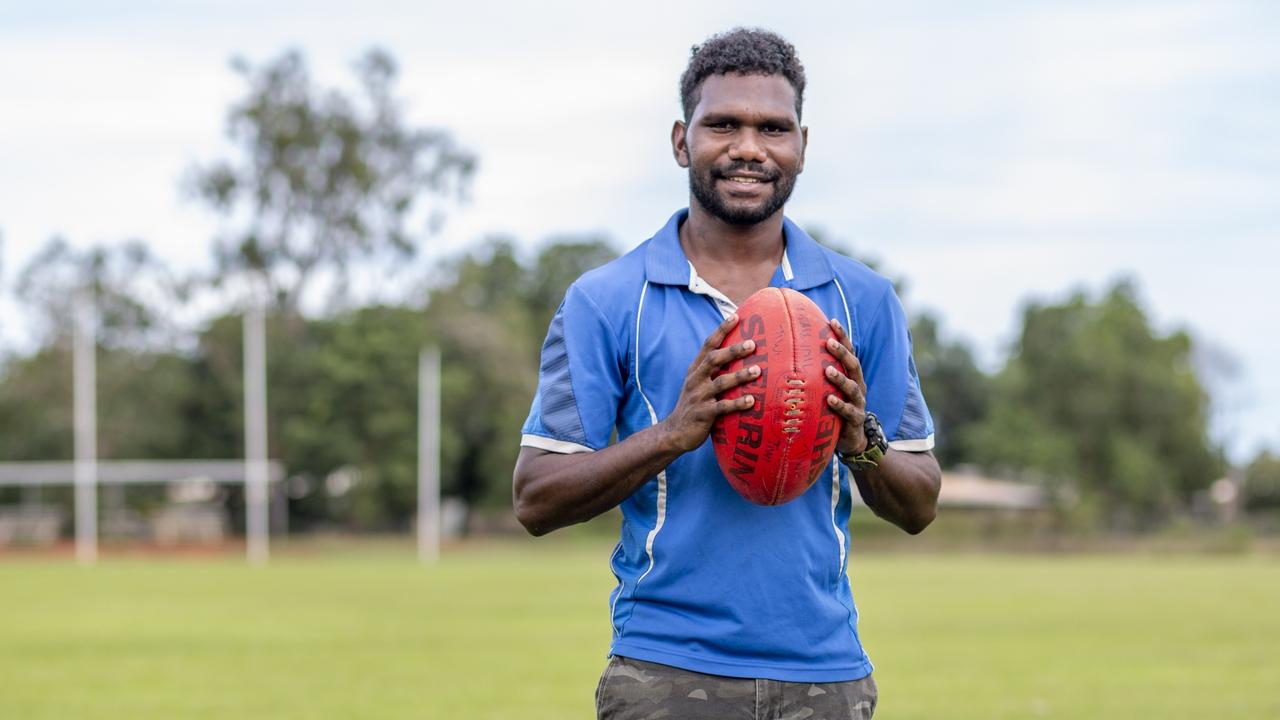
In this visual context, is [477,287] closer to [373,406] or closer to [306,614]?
[373,406]

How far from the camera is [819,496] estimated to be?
3.60m

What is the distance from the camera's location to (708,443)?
356 centimetres

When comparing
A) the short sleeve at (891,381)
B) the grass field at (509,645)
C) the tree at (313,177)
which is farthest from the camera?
the tree at (313,177)

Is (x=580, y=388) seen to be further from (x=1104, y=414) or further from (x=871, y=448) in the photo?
(x=1104, y=414)

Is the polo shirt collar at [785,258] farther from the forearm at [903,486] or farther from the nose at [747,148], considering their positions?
the forearm at [903,486]

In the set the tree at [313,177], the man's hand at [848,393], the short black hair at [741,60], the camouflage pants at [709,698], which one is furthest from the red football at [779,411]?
the tree at [313,177]

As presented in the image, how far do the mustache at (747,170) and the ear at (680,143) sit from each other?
6.4 inches

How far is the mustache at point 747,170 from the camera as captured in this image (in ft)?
11.8

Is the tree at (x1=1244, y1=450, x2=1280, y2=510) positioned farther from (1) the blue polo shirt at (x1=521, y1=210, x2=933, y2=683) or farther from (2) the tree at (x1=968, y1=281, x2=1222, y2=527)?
(1) the blue polo shirt at (x1=521, y1=210, x2=933, y2=683)

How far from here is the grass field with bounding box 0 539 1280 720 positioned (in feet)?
42.2

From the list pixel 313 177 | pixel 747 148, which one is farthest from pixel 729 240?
pixel 313 177

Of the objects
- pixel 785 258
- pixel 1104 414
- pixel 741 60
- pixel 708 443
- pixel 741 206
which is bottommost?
pixel 1104 414

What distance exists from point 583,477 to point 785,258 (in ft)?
2.43

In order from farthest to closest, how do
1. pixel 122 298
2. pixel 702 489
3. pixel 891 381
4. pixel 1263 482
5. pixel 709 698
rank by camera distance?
pixel 1263 482, pixel 122 298, pixel 891 381, pixel 702 489, pixel 709 698
